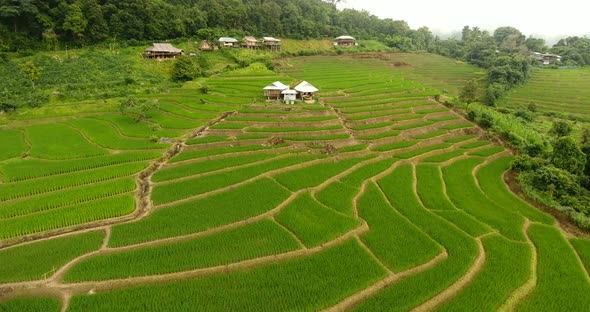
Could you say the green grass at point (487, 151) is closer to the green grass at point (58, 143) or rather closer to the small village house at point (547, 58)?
the green grass at point (58, 143)

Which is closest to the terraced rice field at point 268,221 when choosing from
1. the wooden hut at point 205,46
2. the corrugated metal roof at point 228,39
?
the wooden hut at point 205,46

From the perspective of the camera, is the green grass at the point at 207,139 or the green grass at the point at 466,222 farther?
the green grass at the point at 207,139

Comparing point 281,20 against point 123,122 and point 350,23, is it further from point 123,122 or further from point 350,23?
point 123,122

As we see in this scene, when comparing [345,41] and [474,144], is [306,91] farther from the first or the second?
[345,41]

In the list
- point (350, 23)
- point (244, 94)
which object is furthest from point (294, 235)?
point (350, 23)

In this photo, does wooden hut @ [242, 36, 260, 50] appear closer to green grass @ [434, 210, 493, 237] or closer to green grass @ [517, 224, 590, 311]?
green grass @ [434, 210, 493, 237]

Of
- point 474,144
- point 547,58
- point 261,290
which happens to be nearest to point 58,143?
point 261,290
